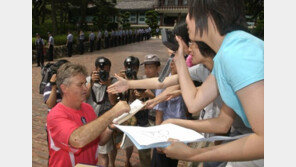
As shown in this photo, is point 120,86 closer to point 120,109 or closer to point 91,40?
point 120,109

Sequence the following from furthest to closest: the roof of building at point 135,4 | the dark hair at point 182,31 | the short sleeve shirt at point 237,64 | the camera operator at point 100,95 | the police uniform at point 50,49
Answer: the roof of building at point 135,4, the police uniform at point 50,49, the camera operator at point 100,95, the dark hair at point 182,31, the short sleeve shirt at point 237,64

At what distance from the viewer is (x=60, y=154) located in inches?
90.9

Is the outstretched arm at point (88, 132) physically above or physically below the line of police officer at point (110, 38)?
below

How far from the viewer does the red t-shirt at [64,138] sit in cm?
217

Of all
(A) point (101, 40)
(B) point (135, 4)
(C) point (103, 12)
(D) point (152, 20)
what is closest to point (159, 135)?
(A) point (101, 40)

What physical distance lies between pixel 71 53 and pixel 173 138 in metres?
18.0

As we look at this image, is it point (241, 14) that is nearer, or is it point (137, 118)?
point (241, 14)

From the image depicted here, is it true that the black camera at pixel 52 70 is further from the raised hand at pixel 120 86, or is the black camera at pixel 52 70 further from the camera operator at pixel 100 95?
the raised hand at pixel 120 86

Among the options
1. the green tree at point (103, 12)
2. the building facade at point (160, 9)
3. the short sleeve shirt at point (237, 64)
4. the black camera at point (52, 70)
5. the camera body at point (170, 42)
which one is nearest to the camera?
the short sleeve shirt at point (237, 64)

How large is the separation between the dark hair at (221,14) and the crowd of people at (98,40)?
12.5m

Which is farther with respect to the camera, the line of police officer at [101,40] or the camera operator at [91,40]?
the camera operator at [91,40]

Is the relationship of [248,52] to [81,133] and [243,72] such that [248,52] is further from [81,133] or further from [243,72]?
[81,133]

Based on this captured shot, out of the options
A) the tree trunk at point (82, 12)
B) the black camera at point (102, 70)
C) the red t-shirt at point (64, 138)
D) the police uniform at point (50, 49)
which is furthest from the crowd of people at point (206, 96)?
the tree trunk at point (82, 12)

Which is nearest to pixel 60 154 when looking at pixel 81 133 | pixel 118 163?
pixel 81 133
